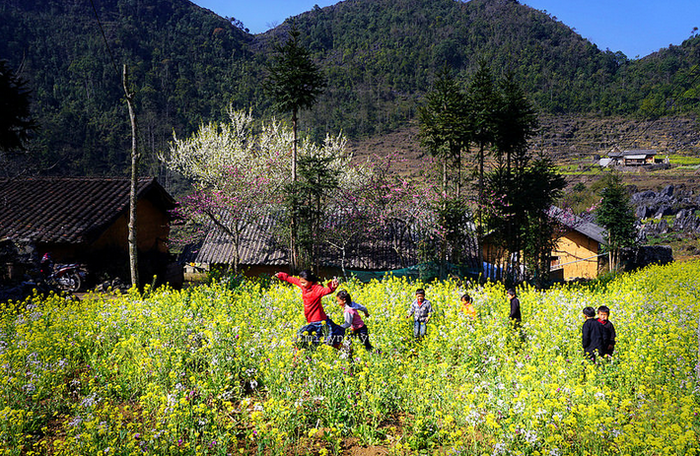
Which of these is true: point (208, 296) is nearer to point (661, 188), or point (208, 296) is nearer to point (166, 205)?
point (166, 205)

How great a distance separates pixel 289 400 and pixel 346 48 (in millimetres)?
154604

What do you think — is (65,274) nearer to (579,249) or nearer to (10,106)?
(10,106)

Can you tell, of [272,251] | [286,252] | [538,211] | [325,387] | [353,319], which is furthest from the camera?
[272,251]

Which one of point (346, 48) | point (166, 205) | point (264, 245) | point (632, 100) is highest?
point (346, 48)

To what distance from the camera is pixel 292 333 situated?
21.8 feet

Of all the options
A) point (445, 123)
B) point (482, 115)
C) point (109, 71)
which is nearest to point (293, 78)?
point (445, 123)

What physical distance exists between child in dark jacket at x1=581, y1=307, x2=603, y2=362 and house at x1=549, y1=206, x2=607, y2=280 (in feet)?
72.1

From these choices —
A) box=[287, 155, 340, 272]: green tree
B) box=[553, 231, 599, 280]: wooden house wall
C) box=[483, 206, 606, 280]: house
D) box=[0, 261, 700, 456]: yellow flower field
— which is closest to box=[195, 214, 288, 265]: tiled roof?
box=[287, 155, 340, 272]: green tree

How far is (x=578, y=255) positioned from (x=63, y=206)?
2978 centimetres

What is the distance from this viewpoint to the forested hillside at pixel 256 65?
7519cm

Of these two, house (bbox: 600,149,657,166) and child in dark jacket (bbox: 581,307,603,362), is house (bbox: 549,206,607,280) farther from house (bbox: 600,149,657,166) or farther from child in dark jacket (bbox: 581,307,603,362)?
house (bbox: 600,149,657,166)

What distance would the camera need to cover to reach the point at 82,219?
1597 centimetres

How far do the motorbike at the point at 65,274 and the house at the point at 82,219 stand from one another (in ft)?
1.88

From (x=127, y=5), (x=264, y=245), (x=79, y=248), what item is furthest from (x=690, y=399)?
(x=127, y=5)
